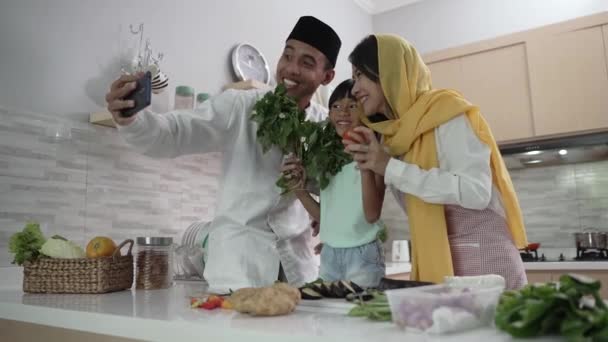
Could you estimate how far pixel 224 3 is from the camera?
2.49m

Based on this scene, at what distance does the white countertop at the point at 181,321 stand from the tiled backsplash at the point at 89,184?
0.44 metres

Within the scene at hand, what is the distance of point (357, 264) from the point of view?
51.1 inches

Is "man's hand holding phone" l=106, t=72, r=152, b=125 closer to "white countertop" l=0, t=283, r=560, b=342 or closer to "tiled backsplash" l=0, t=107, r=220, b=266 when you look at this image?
"white countertop" l=0, t=283, r=560, b=342

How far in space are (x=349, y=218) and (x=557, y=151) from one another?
7.58 ft

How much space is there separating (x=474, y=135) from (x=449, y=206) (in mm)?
184

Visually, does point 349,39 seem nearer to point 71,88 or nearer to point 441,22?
point 441,22

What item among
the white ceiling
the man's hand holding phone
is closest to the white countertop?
the man's hand holding phone

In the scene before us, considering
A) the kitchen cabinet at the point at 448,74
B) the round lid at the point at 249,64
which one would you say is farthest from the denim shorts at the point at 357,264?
the kitchen cabinet at the point at 448,74

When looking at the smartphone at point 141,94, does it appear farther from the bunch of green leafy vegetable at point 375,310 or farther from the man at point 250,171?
the bunch of green leafy vegetable at point 375,310

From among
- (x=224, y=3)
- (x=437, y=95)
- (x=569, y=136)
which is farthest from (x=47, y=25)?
(x=569, y=136)

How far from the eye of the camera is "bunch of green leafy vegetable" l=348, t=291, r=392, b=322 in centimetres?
80

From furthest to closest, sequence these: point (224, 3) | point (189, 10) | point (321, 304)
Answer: point (224, 3) < point (189, 10) < point (321, 304)

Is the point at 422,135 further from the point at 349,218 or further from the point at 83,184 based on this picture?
the point at 83,184

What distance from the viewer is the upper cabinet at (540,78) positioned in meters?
2.92
